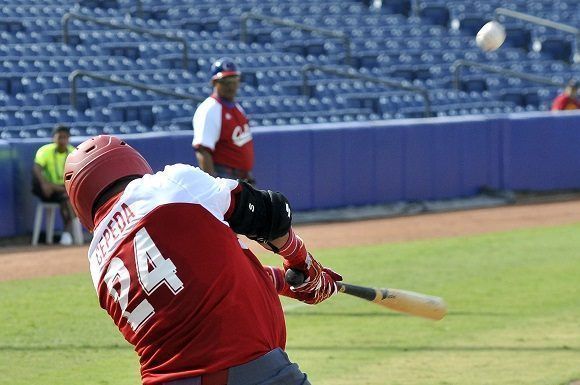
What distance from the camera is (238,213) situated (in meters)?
3.40

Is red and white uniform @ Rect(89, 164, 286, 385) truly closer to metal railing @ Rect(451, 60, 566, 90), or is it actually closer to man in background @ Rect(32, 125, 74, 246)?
man in background @ Rect(32, 125, 74, 246)

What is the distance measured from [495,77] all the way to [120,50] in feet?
25.6

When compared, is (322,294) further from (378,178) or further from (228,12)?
(228,12)

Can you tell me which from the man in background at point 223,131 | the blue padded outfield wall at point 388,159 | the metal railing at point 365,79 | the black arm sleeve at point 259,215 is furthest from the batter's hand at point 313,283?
the metal railing at point 365,79

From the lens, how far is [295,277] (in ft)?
12.6

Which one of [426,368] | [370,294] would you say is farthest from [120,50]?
[370,294]

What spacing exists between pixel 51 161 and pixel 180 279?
34.7 feet

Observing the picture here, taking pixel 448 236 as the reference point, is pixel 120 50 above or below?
above

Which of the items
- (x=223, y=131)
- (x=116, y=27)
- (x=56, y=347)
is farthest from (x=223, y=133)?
(x=116, y=27)

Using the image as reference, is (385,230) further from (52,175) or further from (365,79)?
(365,79)

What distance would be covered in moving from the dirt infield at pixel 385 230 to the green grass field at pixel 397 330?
0.96 m

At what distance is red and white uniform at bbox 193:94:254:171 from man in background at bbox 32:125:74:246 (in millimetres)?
3452

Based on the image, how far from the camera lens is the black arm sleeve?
11.2ft

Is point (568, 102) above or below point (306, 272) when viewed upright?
below
